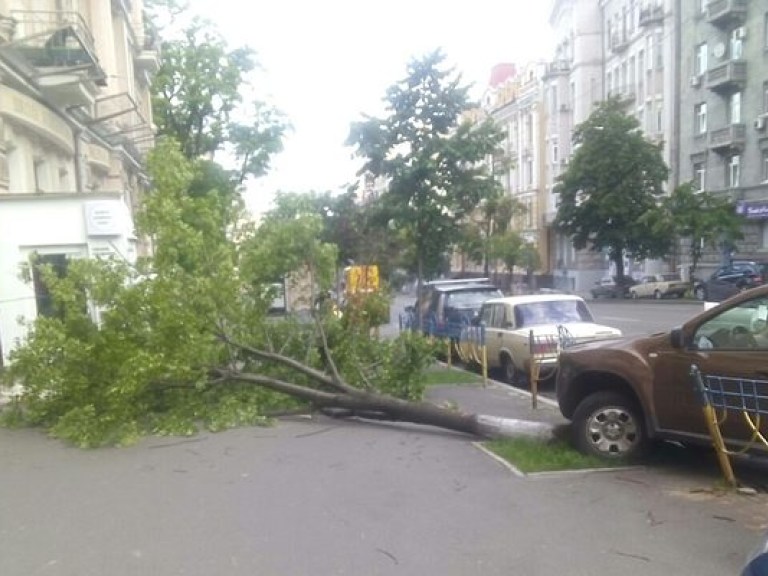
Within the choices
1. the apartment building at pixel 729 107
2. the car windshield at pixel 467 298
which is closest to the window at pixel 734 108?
the apartment building at pixel 729 107

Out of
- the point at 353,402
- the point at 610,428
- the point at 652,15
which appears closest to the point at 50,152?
the point at 353,402

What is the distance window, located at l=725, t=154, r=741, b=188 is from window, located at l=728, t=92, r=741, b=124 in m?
1.81

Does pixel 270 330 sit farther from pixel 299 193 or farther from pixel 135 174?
pixel 135 174

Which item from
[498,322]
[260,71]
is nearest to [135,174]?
[260,71]

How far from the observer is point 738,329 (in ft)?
20.9

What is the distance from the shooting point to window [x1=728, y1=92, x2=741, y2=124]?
40.0 meters

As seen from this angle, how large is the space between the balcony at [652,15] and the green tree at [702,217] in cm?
1243

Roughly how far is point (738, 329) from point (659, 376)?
0.75 m

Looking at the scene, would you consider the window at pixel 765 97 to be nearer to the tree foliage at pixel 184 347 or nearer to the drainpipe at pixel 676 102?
the drainpipe at pixel 676 102

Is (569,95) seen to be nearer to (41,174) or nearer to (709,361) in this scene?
(41,174)

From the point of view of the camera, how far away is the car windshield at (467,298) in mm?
18609

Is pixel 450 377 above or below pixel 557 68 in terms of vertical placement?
below

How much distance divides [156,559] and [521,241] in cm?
4845

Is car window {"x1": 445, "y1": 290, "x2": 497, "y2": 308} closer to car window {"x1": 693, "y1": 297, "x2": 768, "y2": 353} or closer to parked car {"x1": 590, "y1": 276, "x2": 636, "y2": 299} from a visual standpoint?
car window {"x1": 693, "y1": 297, "x2": 768, "y2": 353}
